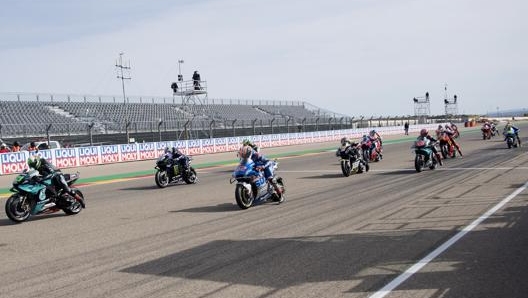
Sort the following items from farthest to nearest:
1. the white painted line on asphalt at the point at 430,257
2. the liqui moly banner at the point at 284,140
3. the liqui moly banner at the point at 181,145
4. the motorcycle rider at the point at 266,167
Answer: the liqui moly banner at the point at 284,140 → the liqui moly banner at the point at 181,145 → the motorcycle rider at the point at 266,167 → the white painted line on asphalt at the point at 430,257

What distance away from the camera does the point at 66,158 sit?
2781 centimetres

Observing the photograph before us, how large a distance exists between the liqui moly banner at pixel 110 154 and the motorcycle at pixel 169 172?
14033 millimetres

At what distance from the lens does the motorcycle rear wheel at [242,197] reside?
36.7 ft

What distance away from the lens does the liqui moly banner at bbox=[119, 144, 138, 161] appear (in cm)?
3195

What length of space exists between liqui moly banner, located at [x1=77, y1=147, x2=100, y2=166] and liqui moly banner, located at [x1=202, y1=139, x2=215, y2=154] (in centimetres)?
922

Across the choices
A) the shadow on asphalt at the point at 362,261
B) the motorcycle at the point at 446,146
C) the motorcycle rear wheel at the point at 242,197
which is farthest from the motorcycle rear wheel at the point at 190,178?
the motorcycle at the point at 446,146

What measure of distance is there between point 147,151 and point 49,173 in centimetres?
2220

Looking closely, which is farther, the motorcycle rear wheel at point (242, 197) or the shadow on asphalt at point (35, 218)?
the motorcycle rear wheel at point (242, 197)

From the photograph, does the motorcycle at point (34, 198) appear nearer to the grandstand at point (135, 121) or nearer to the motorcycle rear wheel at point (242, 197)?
the motorcycle rear wheel at point (242, 197)

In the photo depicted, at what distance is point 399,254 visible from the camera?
682cm

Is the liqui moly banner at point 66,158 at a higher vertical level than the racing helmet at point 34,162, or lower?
lower

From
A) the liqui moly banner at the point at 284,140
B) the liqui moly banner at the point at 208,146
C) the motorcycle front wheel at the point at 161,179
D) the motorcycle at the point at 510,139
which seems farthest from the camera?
the liqui moly banner at the point at 284,140

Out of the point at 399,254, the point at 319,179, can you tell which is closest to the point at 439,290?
the point at 399,254

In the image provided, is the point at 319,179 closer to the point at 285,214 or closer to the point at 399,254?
the point at 285,214
